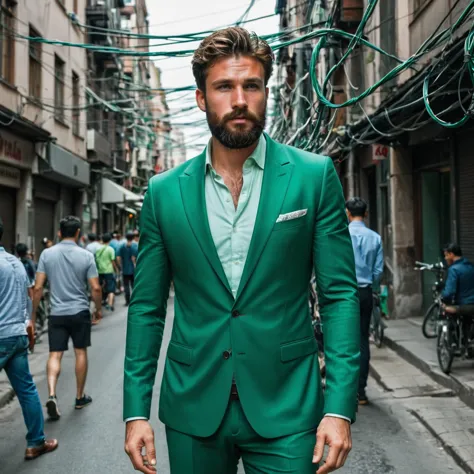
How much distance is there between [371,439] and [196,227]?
4086 mm

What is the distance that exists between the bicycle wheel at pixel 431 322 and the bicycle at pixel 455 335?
215cm

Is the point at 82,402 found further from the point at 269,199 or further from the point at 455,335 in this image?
the point at 269,199

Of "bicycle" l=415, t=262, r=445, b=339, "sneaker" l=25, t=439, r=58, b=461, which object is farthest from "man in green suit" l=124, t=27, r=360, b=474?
"bicycle" l=415, t=262, r=445, b=339

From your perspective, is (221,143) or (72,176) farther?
(72,176)

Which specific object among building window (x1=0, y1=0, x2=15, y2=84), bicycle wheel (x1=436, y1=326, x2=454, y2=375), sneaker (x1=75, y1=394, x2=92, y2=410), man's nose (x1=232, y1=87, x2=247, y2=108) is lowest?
sneaker (x1=75, y1=394, x2=92, y2=410)

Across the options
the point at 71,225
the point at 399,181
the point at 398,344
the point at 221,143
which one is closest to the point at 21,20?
the point at 399,181

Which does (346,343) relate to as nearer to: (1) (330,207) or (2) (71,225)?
(1) (330,207)

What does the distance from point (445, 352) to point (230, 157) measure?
617 cm

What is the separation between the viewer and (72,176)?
2116 centimetres

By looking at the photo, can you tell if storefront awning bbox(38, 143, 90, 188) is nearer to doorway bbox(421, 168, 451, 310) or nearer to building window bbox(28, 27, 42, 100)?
building window bbox(28, 27, 42, 100)

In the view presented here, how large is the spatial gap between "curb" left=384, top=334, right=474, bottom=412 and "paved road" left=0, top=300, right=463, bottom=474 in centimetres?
70

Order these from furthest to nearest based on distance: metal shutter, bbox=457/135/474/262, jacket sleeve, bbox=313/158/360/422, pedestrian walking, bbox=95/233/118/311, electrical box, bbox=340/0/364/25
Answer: pedestrian walking, bbox=95/233/118/311
electrical box, bbox=340/0/364/25
metal shutter, bbox=457/135/474/262
jacket sleeve, bbox=313/158/360/422

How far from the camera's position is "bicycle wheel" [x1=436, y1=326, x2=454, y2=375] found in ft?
25.1

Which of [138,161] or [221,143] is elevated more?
[138,161]
